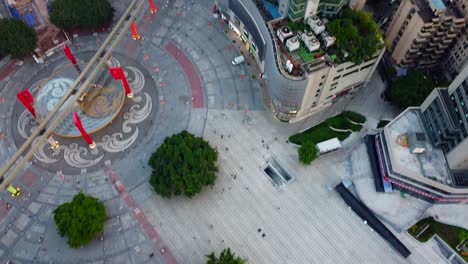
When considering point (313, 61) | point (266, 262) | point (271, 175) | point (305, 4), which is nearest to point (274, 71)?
point (313, 61)

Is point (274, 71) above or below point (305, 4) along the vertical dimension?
below

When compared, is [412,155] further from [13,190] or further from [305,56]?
[13,190]

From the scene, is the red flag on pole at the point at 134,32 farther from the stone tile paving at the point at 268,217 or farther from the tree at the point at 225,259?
the tree at the point at 225,259

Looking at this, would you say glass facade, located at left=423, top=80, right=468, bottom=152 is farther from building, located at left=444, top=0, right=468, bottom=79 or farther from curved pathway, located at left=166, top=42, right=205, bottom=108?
curved pathway, located at left=166, top=42, right=205, bottom=108

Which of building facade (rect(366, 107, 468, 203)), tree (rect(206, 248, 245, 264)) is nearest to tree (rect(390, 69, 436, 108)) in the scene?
building facade (rect(366, 107, 468, 203))

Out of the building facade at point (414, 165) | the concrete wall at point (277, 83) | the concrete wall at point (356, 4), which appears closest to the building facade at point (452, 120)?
the building facade at point (414, 165)

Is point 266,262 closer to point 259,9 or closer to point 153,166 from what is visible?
point 153,166

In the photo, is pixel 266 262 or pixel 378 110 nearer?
pixel 266 262
